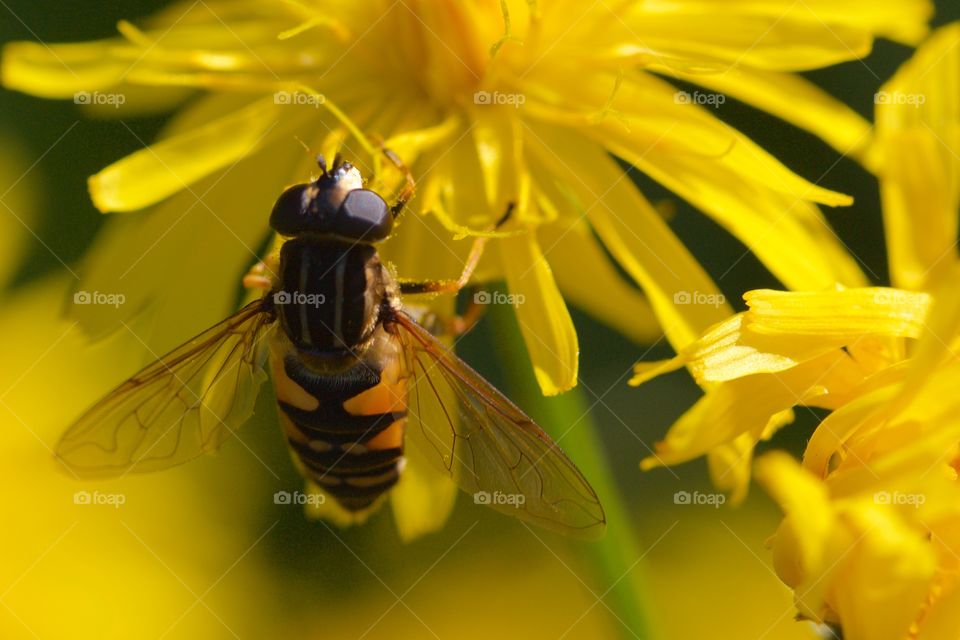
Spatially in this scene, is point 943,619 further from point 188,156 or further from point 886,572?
point 188,156

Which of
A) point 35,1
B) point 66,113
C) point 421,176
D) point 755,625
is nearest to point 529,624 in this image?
point 755,625

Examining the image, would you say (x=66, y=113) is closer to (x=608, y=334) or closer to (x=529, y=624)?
(x=608, y=334)

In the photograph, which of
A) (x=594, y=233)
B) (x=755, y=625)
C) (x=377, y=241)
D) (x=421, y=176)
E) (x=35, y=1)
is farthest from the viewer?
(x=35, y=1)

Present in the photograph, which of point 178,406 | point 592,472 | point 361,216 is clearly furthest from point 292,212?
point 592,472

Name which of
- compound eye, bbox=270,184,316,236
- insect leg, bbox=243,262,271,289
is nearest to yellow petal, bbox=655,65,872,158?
compound eye, bbox=270,184,316,236

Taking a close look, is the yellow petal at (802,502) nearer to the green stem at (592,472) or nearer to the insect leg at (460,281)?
the green stem at (592,472)

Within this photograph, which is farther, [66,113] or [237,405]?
[66,113]

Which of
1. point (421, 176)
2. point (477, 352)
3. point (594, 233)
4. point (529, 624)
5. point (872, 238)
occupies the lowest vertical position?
point (529, 624)

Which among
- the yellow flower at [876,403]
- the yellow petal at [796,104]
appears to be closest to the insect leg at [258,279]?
the yellow flower at [876,403]
